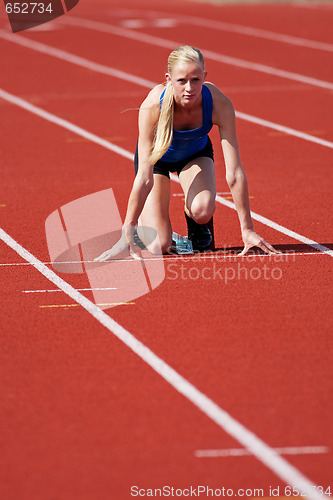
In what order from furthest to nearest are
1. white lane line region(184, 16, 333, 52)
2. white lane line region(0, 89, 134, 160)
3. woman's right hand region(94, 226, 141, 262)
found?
white lane line region(184, 16, 333, 52) → white lane line region(0, 89, 134, 160) → woman's right hand region(94, 226, 141, 262)

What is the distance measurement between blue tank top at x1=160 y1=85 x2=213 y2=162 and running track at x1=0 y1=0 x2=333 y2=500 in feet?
2.21

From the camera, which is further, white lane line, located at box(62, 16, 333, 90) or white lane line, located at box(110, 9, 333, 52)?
white lane line, located at box(110, 9, 333, 52)

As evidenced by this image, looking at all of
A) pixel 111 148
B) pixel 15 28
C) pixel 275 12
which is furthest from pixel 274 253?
pixel 275 12

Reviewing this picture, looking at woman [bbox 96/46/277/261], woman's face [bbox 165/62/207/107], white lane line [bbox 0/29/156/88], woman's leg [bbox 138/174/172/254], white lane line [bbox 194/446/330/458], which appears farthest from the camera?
white lane line [bbox 0/29/156/88]

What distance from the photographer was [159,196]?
7.02 meters

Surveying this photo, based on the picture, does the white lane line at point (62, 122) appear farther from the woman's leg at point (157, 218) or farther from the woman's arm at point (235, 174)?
the woman's arm at point (235, 174)

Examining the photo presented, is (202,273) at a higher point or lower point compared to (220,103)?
lower

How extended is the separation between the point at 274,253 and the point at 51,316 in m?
1.74

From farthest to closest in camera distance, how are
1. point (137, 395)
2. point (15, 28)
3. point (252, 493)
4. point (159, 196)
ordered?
point (15, 28) < point (159, 196) < point (137, 395) < point (252, 493)

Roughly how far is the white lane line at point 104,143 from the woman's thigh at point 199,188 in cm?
73

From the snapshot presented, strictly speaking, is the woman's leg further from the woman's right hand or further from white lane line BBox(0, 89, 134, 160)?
white lane line BBox(0, 89, 134, 160)

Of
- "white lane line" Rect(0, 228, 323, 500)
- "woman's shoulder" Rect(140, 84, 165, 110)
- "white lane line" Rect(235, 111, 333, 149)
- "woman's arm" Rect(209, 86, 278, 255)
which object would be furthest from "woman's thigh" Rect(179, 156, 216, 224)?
"white lane line" Rect(235, 111, 333, 149)

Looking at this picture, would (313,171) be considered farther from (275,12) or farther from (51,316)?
(275,12)

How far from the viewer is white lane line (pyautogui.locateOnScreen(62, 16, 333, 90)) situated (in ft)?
49.5
